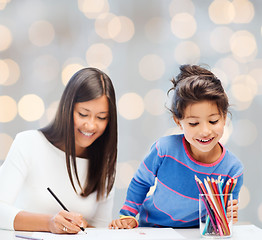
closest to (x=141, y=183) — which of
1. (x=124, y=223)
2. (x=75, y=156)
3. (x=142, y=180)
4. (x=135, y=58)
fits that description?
(x=142, y=180)

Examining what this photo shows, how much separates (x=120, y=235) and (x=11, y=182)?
34cm

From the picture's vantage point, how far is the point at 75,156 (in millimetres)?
1133

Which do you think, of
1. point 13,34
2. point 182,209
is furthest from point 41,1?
point 182,209

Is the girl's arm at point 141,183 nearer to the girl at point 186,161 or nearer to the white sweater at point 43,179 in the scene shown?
the girl at point 186,161

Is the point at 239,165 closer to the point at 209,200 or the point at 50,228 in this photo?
the point at 209,200

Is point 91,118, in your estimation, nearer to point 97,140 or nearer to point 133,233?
point 97,140

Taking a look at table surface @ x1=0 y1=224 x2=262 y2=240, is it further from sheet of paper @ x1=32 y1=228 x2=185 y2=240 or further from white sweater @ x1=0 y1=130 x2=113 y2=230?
white sweater @ x1=0 y1=130 x2=113 y2=230

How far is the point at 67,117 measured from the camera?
1.10 metres

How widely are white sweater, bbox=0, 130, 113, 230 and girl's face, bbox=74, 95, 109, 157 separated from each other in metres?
0.09

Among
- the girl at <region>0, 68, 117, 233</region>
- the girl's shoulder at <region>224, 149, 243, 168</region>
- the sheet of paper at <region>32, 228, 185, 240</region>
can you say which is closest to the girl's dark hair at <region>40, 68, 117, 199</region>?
the girl at <region>0, 68, 117, 233</region>

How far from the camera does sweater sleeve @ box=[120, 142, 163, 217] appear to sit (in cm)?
104

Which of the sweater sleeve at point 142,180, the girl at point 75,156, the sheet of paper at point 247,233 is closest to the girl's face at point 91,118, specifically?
the girl at point 75,156

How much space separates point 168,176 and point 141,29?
62 cm

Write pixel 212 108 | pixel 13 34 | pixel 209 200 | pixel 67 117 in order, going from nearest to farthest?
pixel 209 200, pixel 212 108, pixel 67 117, pixel 13 34
